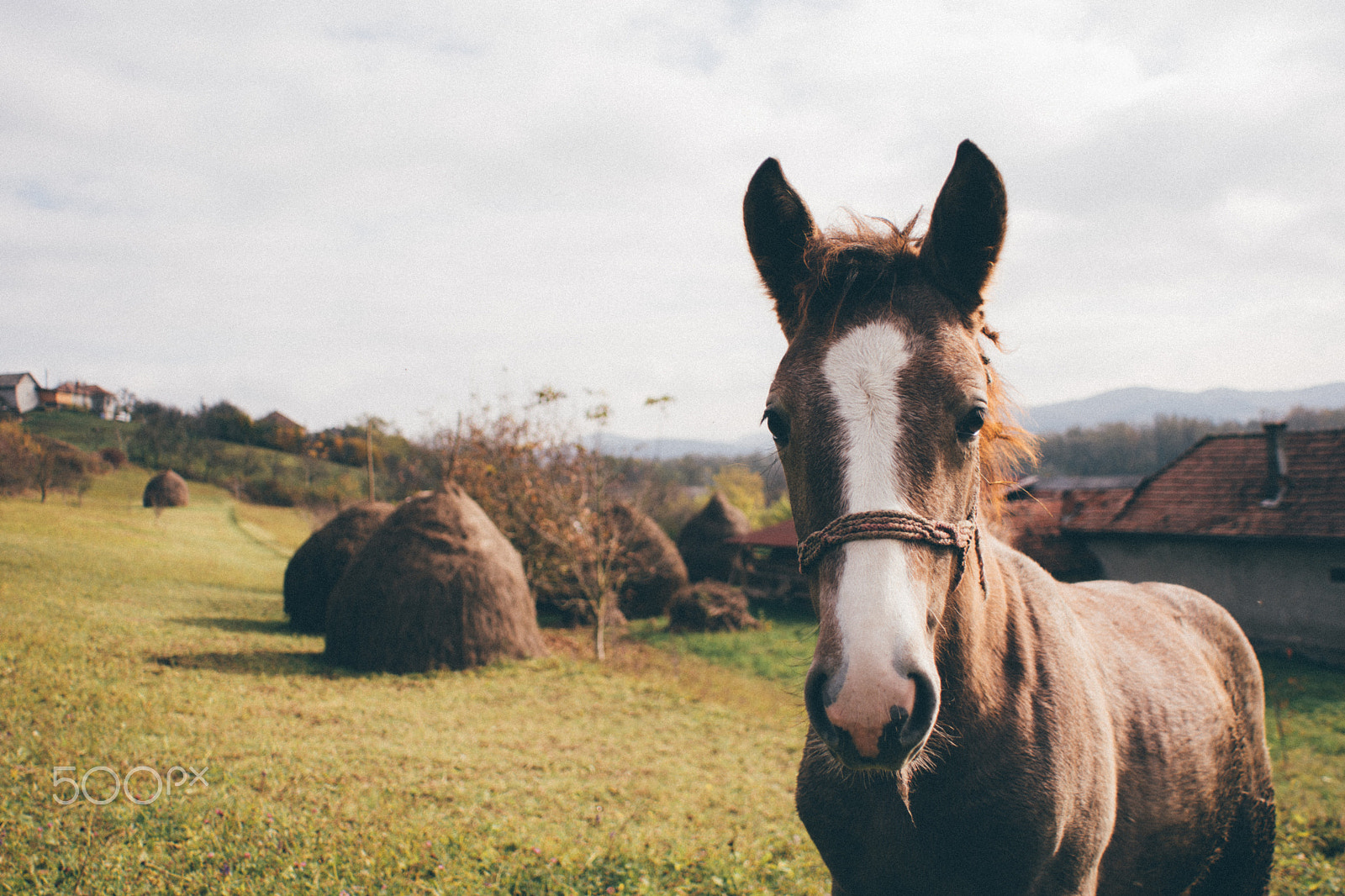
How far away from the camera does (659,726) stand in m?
9.71

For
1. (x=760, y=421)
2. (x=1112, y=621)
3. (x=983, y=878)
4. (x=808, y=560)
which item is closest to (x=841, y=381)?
(x=760, y=421)

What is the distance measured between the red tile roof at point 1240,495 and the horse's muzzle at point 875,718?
68.0 ft

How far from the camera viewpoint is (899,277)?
200 cm

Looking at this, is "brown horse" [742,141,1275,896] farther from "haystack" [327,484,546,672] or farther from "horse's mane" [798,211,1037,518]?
"haystack" [327,484,546,672]

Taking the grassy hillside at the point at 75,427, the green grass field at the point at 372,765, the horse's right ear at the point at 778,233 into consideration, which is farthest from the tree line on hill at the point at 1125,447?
the horse's right ear at the point at 778,233

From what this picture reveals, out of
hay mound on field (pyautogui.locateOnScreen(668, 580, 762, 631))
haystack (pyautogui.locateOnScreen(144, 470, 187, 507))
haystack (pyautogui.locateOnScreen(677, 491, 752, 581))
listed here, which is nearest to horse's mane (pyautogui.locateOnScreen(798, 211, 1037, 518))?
hay mound on field (pyautogui.locateOnScreen(668, 580, 762, 631))

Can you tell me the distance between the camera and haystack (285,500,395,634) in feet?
46.9

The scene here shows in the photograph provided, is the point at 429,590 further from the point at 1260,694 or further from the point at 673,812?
the point at 1260,694

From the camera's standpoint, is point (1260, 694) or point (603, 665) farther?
point (603, 665)

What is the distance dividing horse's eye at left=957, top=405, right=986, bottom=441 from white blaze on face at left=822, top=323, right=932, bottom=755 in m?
0.24

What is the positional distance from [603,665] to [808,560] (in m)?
12.9

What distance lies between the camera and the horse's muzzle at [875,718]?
54.5 inches

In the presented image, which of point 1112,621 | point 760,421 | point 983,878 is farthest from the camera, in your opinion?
point 1112,621

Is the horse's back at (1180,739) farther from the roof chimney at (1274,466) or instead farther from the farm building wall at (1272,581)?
the roof chimney at (1274,466)
